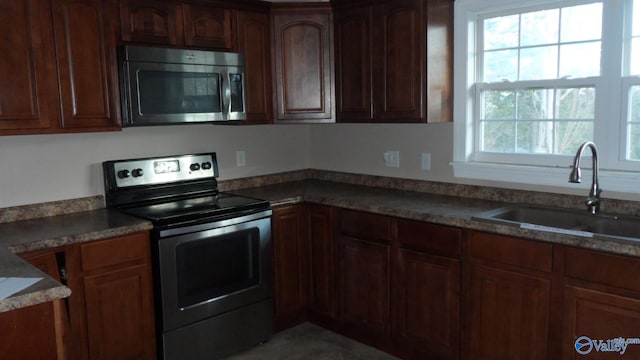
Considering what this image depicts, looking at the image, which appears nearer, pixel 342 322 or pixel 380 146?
pixel 342 322

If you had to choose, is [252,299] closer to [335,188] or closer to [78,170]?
[335,188]

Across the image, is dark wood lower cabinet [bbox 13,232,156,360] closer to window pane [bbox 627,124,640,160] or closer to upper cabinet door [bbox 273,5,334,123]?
upper cabinet door [bbox 273,5,334,123]

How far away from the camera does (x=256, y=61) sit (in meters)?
3.50

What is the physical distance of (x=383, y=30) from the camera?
10.8ft

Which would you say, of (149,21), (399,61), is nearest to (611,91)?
(399,61)

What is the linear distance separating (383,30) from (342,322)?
1.82 meters

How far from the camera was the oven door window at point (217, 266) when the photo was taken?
2.92 metres

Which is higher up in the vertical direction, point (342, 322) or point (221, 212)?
point (221, 212)

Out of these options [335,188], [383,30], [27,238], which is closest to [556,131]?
[383,30]

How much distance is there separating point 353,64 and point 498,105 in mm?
935

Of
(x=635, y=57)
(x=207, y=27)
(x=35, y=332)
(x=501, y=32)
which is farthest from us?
(x=207, y=27)

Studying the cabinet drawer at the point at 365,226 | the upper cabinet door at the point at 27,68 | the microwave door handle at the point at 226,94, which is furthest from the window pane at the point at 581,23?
the upper cabinet door at the point at 27,68

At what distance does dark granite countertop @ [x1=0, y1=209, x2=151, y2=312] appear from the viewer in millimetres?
1942

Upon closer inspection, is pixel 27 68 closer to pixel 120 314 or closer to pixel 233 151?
pixel 120 314
